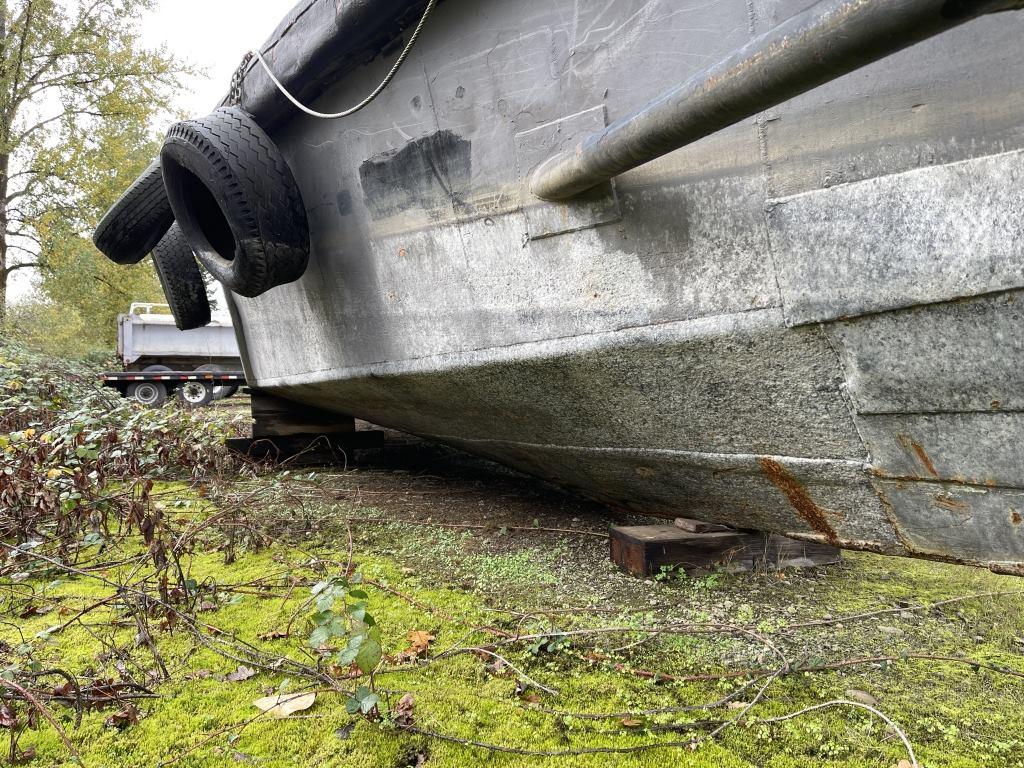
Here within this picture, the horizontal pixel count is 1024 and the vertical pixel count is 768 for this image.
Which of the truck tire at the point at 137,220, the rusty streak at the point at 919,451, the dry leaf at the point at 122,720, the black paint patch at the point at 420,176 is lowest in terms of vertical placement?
the dry leaf at the point at 122,720

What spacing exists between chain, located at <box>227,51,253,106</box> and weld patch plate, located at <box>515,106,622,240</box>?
1695mm

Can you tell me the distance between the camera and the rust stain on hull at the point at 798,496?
6.49 feet

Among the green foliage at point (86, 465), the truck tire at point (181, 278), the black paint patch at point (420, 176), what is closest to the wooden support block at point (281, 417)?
the green foliage at point (86, 465)

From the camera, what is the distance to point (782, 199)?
1662 millimetres

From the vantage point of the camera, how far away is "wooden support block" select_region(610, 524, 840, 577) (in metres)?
2.44

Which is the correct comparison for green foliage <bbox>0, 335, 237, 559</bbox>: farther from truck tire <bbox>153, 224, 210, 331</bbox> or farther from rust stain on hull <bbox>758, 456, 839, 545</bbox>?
rust stain on hull <bbox>758, 456, 839, 545</bbox>

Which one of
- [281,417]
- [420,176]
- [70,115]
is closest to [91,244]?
[70,115]

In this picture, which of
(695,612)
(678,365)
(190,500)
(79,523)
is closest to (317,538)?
(190,500)

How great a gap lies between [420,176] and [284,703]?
1.82m

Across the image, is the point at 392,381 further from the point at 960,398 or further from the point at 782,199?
the point at 960,398

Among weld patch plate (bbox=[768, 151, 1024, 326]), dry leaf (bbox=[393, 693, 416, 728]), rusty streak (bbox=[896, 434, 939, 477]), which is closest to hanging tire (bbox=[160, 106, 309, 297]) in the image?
dry leaf (bbox=[393, 693, 416, 728])

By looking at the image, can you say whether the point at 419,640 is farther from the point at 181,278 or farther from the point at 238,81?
the point at 181,278

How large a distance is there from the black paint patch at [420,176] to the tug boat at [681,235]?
0.5 inches

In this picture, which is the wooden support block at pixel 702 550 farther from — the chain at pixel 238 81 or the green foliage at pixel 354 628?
the chain at pixel 238 81
